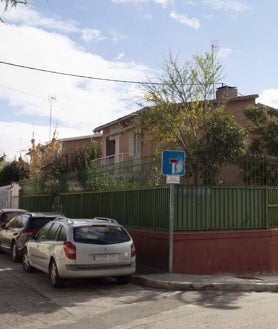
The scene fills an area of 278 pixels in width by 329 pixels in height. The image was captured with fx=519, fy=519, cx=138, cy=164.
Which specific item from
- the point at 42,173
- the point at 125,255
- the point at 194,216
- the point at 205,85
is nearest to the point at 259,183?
the point at 194,216

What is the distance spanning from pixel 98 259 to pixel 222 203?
4.33 meters

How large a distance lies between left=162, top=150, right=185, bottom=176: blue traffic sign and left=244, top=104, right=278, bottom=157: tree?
5.16m

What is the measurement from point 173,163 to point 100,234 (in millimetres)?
2669

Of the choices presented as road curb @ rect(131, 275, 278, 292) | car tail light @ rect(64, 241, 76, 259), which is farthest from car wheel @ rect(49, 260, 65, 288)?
road curb @ rect(131, 275, 278, 292)

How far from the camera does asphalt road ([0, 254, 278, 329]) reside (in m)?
7.89

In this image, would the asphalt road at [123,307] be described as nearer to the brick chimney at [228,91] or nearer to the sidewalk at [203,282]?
the sidewalk at [203,282]

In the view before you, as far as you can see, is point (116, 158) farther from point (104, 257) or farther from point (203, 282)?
point (104, 257)

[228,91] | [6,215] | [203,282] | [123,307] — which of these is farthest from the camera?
[228,91]

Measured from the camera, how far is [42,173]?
2812 cm

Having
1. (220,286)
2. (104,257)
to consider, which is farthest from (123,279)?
(220,286)

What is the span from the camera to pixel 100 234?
11180 mm

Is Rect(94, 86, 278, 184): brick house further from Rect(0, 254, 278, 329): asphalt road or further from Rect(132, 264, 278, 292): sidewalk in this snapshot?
Rect(0, 254, 278, 329): asphalt road

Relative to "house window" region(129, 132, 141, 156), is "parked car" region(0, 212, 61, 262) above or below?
below

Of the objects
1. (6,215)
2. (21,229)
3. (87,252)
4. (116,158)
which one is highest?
(116,158)
